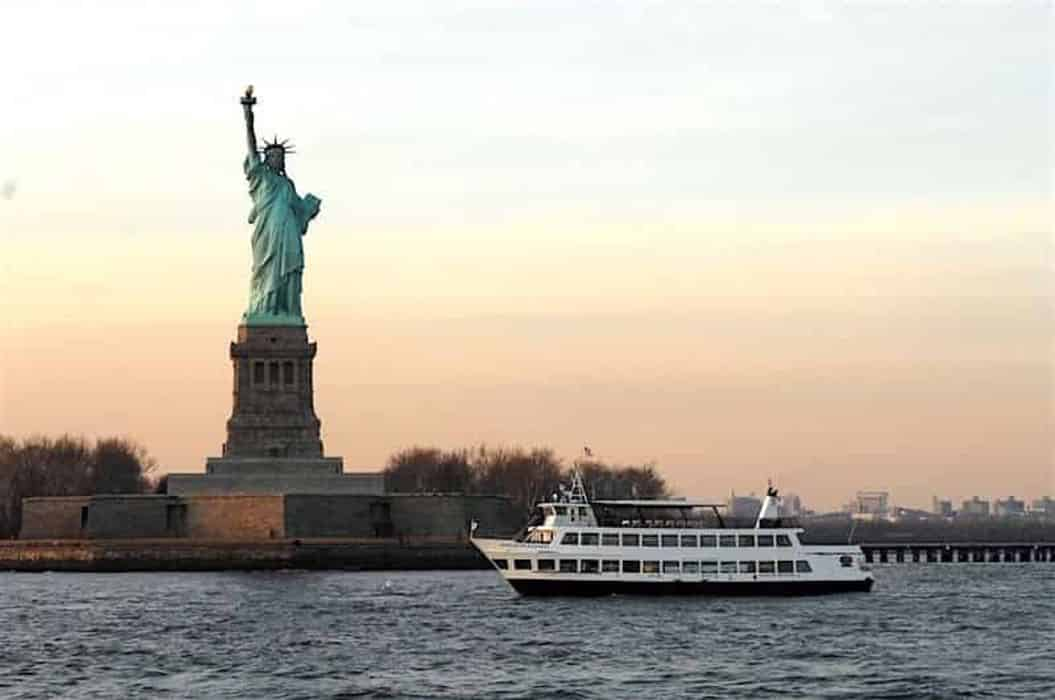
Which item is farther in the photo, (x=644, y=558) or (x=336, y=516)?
(x=336, y=516)

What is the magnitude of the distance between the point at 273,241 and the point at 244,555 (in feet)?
56.7

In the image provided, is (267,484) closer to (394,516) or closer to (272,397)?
(272,397)

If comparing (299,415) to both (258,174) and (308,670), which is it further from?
(308,670)

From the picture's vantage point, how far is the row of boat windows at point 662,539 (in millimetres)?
89312

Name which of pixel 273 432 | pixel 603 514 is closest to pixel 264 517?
pixel 273 432

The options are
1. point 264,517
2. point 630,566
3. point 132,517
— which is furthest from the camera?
point 132,517

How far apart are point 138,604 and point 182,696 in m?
33.2

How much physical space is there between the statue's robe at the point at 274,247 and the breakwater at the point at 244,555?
12844mm

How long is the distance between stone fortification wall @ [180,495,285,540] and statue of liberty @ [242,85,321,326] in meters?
9.40

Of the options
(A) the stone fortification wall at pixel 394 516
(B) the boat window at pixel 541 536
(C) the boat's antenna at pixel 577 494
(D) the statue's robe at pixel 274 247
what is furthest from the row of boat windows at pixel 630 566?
(D) the statue's robe at pixel 274 247

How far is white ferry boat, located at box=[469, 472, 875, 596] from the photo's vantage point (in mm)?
89250

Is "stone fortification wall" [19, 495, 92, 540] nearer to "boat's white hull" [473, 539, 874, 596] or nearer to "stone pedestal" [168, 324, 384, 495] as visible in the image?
"stone pedestal" [168, 324, 384, 495]

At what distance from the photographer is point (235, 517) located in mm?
120938

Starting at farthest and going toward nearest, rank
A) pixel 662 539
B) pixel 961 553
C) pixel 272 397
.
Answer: pixel 961 553
pixel 272 397
pixel 662 539
